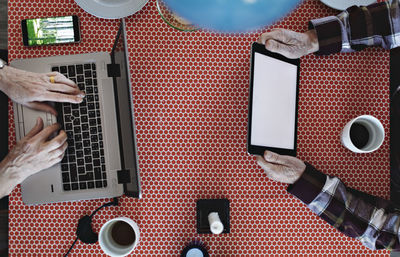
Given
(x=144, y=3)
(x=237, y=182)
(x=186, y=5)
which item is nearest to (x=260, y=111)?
(x=237, y=182)

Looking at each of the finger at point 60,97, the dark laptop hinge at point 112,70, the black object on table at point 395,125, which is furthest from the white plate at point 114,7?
the black object on table at point 395,125

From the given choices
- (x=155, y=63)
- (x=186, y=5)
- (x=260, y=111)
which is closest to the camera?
(x=186, y=5)

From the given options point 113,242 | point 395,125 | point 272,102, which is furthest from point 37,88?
point 395,125

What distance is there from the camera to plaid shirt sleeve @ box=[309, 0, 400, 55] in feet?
3.22

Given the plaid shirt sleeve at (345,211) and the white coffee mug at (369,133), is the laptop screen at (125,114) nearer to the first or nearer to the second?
the plaid shirt sleeve at (345,211)

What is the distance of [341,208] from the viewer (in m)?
0.97

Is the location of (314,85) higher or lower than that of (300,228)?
higher

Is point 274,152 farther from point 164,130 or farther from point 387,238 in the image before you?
point 387,238

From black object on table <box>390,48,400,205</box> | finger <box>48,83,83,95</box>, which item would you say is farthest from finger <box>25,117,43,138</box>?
black object on table <box>390,48,400,205</box>

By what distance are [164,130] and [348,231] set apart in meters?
0.67

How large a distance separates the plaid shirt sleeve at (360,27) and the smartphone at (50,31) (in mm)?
756

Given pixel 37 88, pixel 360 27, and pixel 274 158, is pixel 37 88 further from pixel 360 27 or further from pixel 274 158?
pixel 360 27

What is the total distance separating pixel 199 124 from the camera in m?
1.00

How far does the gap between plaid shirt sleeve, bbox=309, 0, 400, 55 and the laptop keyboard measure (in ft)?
2.39
